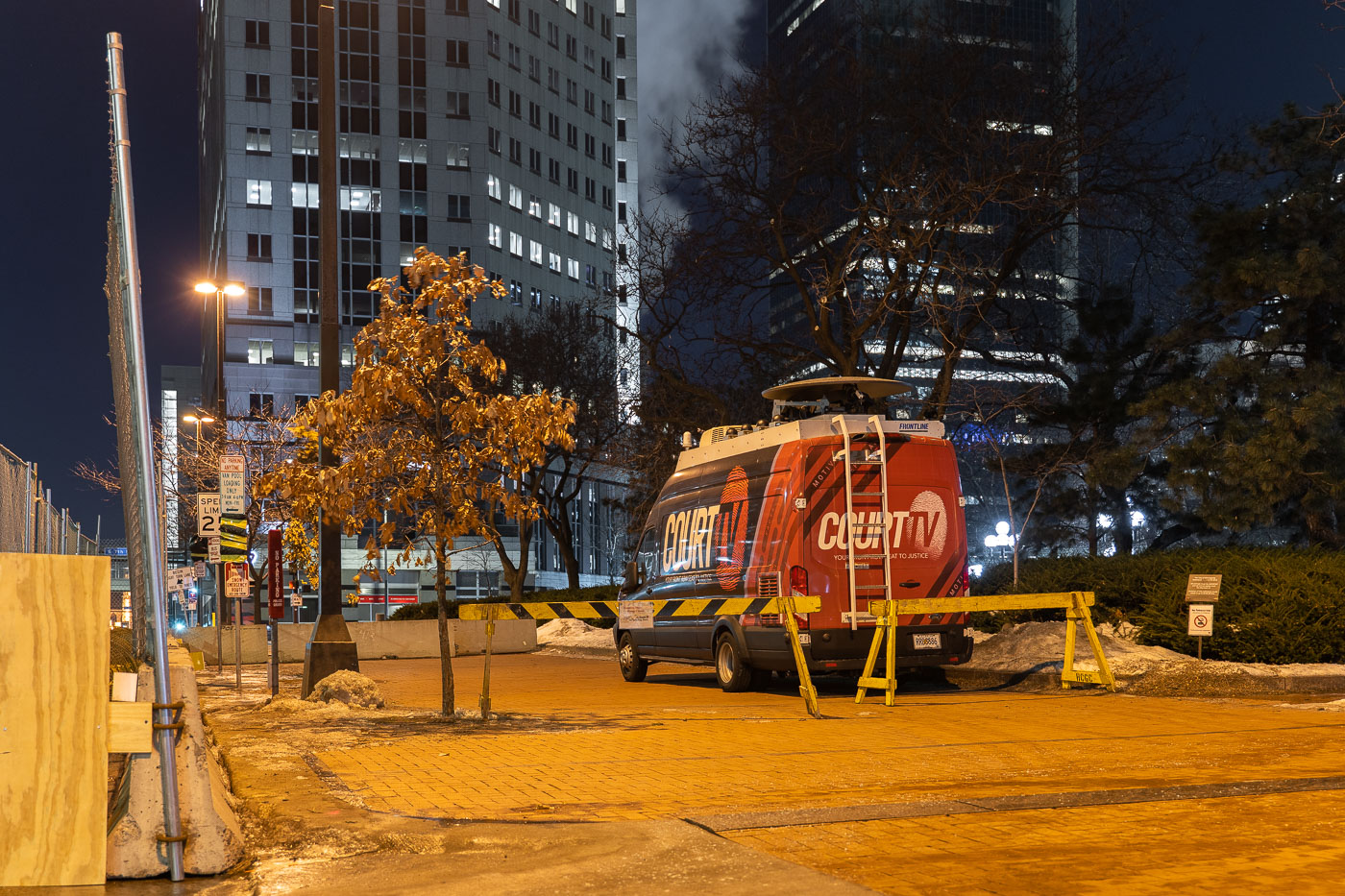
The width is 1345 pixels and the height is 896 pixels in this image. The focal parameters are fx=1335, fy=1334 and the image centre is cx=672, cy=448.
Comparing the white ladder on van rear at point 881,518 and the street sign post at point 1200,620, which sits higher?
the white ladder on van rear at point 881,518

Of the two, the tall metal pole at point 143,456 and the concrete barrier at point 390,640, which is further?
the concrete barrier at point 390,640

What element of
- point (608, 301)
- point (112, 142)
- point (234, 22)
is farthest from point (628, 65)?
point (112, 142)

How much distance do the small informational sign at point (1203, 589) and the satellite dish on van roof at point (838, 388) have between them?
4.44 metres

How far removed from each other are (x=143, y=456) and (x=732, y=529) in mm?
10755

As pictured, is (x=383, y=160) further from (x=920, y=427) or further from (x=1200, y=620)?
(x=1200, y=620)

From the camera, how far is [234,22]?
8600 cm

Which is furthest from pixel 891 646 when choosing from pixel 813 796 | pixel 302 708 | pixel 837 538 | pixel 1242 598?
pixel 813 796

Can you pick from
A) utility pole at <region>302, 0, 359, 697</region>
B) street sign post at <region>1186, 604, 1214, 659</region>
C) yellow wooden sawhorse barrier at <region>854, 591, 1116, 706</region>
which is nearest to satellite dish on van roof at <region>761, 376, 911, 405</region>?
yellow wooden sawhorse barrier at <region>854, 591, 1116, 706</region>

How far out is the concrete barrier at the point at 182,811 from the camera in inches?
223

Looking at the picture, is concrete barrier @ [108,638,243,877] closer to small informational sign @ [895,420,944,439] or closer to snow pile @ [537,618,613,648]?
small informational sign @ [895,420,944,439]

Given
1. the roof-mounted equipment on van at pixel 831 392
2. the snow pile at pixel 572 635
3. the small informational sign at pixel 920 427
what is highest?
the roof-mounted equipment on van at pixel 831 392

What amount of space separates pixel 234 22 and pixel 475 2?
17200 mm

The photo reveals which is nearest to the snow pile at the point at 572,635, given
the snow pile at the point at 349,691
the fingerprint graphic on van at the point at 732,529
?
the fingerprint graphic on van at the point at 732,529

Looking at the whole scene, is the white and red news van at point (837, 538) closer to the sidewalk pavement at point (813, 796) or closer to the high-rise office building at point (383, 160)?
the sidewalk pavement at point (813, 796)
